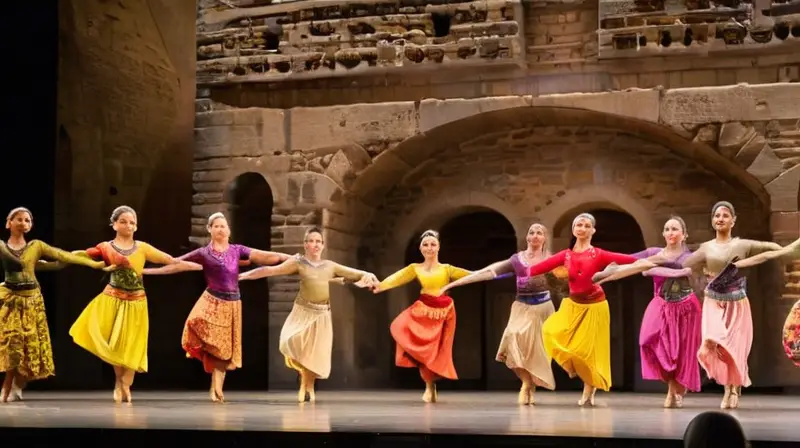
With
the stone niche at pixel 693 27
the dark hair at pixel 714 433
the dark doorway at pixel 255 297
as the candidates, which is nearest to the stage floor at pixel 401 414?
the dark hair at pixel 714 433

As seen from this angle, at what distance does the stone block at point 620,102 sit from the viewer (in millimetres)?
11023

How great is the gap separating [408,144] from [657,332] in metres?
3.87

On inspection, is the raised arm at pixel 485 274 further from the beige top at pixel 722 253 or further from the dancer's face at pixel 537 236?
the beige top at pixel 722 253

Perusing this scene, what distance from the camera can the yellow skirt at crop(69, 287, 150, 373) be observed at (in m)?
9.20

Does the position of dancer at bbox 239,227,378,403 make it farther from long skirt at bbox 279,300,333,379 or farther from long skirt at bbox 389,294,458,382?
long skirt at bbox 389,294,458,382

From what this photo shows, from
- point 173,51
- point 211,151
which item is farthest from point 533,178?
point 173,51

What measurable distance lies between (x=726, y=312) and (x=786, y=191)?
2617 millimetres

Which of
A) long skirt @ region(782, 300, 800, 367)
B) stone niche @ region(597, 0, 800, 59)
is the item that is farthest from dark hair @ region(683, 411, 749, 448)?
stone niche @ region(597, 0, 800, 59)

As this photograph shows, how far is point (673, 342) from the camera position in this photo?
8836mm

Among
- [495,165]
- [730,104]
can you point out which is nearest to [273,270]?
[495,165]

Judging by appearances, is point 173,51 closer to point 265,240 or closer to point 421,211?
point 265,240

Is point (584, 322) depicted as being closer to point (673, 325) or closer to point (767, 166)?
point (673, 325)

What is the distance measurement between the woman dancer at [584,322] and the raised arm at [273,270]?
226 centimetres

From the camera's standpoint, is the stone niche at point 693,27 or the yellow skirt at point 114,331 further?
the stone niche at point 693,27
